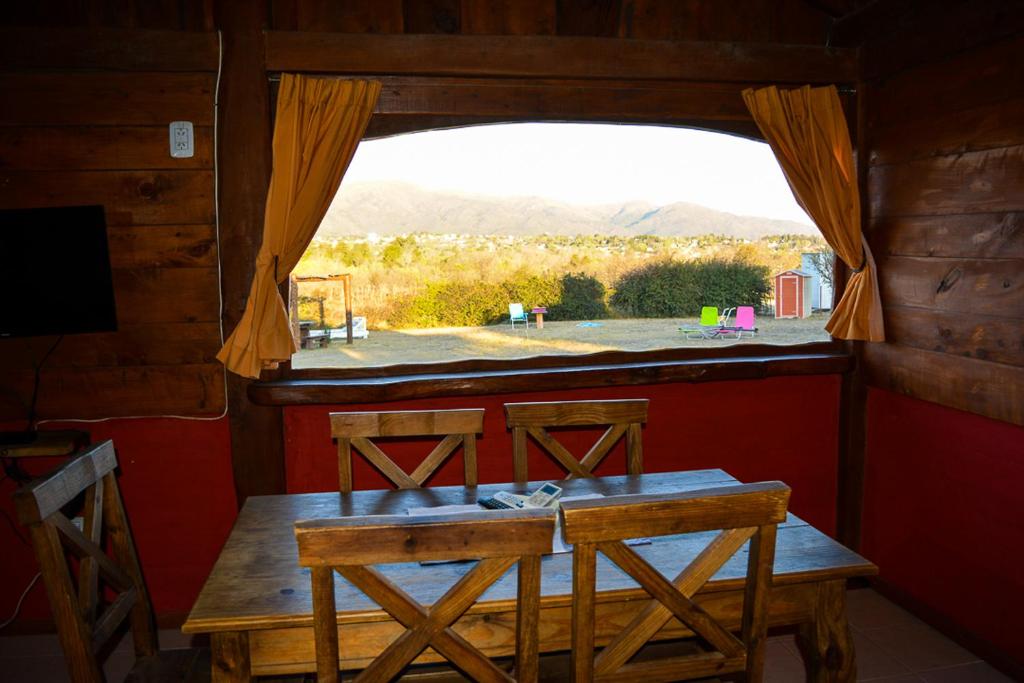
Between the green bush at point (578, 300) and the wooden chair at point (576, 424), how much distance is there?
94cm

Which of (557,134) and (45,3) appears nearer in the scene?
(45,3)

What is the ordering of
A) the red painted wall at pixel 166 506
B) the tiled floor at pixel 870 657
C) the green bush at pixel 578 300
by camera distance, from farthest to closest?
the green bush at pixel 578 300 → the red painted wall at pixel 166 506 → the tiled floor at pixel 870 657

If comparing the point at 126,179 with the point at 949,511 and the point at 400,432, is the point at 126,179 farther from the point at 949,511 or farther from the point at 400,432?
the point at 949,511

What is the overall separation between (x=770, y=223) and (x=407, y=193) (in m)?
1.74

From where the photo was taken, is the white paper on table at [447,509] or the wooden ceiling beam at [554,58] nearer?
the white paper on table at [447,509]

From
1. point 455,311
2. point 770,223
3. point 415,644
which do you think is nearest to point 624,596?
point 415,644

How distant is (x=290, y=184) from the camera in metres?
2.95

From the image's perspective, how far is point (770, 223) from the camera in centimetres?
363

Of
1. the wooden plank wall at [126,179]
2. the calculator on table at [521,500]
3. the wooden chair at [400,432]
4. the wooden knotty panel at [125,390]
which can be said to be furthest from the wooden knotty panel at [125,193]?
the calculator on table at [521,500]

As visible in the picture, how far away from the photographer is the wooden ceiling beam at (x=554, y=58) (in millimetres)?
2967

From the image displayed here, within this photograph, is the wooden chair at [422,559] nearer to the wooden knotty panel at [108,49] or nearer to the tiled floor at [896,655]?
the tiled floor at [896,655]

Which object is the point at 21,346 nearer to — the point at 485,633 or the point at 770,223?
the point at 485,633

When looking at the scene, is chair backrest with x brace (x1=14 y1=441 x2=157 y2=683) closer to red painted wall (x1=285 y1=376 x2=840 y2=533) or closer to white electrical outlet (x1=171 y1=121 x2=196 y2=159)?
red painted wall (x1=285 y1=376 x2=840 y2=533)

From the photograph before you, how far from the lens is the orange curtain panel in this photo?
9.62ft
